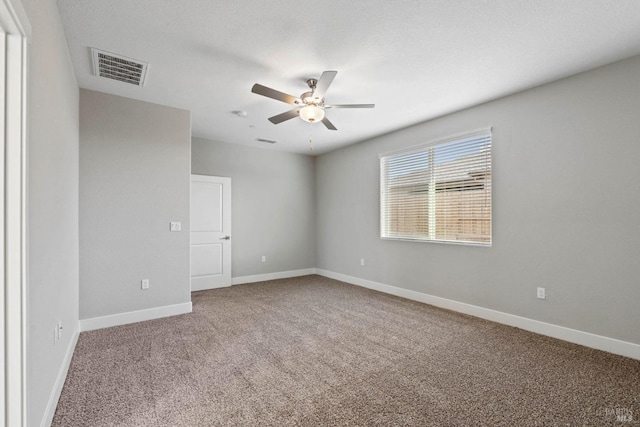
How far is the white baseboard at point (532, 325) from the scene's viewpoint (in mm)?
2730

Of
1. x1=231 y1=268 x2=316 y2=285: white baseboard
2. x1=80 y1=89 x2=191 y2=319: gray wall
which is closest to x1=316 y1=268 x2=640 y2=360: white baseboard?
x1=231 y1=268 x2=316 y2=285: white baseboard

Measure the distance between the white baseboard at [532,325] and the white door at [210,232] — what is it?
9.49 feet

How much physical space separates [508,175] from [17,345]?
14.2 feet

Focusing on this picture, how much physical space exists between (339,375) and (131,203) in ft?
10.1

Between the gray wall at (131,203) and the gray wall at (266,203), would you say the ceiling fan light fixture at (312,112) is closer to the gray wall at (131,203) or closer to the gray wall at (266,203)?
the gray wall at (131,203)

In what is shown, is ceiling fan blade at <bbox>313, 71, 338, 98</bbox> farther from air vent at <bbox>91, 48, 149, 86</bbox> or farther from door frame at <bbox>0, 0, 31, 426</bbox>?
door frame at <bbox>0, 0, 31, 426</bbox>

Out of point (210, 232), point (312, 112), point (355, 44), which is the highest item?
point (355, 44)

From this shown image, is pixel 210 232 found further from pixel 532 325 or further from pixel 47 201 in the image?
pixel 532 325

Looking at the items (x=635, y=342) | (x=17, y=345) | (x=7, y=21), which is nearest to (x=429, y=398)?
(x=635, y=342)

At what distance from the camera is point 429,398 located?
2.09m

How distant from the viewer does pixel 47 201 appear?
188 cm

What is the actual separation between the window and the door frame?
4.18m

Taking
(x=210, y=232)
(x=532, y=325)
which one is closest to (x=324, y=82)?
(x=532, y=325)

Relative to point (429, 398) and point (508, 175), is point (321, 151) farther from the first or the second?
point (429, 398)
